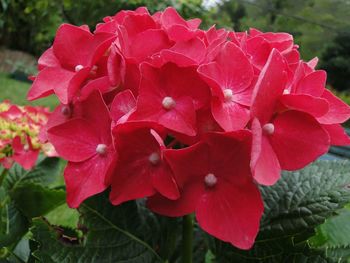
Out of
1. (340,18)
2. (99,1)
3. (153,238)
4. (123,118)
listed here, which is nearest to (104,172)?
(123,118)

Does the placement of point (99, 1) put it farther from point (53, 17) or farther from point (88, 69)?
point (88, 69)

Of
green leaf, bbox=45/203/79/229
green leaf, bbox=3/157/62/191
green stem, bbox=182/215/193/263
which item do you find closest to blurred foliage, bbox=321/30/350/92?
green leaf, bbox=45/203/79/229

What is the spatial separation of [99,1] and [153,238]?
5358 mm

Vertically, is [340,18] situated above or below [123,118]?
below

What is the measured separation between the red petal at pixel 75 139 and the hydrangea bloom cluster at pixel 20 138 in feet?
1.24

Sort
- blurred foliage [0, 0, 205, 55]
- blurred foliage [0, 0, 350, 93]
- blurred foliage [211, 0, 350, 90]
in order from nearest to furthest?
blurred foliage [0, 0, 350, 93] → blurred foliage [0, 0, 205, 55] → blurred foliage [211, 0, 350, 90]

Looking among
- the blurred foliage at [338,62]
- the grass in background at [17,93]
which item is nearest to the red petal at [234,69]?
the grass in background at [17,93]

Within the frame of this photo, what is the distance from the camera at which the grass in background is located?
3851 mm

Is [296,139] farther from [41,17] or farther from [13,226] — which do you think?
[41,17]

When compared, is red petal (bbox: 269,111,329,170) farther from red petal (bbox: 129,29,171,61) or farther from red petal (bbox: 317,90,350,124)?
red petal (bbox: 129,29,171,61)

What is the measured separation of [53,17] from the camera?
19.3 feet

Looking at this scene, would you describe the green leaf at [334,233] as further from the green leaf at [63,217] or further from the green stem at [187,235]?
the green leaf at [63,217]

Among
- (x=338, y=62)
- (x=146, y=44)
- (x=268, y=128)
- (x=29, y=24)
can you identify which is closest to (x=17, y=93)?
(x=29, y=24)

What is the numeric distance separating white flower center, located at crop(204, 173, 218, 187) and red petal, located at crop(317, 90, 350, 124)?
129 mm
